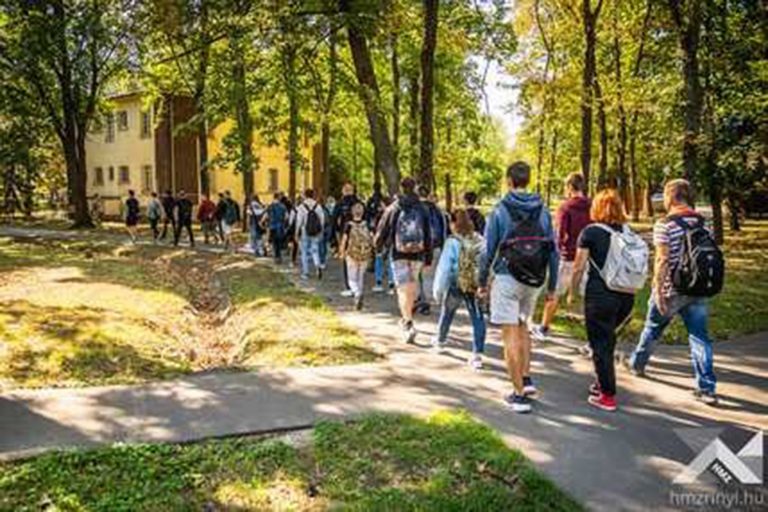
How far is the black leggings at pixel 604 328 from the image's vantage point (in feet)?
20.6

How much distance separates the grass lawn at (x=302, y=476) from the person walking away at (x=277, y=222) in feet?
39.6

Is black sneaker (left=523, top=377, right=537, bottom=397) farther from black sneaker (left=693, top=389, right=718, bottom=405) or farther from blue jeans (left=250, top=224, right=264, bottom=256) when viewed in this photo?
blue jeans (left=250, top=224, right=264, bottom=256)

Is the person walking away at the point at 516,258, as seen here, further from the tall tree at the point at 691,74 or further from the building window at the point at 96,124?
the building window at the point at 96,124

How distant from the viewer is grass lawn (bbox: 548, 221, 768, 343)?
9.63m

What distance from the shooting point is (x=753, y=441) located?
554 centimetres

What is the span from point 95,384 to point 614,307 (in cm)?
519

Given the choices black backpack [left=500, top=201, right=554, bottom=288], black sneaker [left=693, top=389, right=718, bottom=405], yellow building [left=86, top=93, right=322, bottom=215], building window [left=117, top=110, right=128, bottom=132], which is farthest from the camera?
building window [left=117, top=110, right=128, bottom=132]

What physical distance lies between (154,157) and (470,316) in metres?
37.6

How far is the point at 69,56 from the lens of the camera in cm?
3083

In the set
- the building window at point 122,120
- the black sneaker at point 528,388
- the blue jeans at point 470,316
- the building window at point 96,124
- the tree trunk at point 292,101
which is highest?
the building window at point 122,120

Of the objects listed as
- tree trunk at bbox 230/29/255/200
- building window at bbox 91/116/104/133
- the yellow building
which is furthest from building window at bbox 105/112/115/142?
tree trunk at bbox 230/29/255/200

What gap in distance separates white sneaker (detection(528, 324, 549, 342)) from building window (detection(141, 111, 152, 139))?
3739cm

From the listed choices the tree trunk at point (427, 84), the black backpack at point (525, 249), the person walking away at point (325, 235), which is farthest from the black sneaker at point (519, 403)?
the person walking away at point (325, 235)

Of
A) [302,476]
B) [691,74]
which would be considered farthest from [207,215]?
[302,476]
